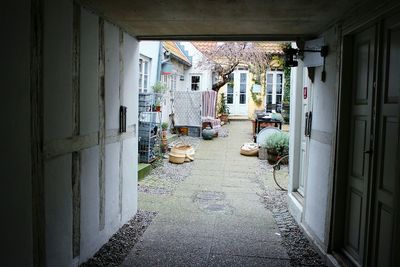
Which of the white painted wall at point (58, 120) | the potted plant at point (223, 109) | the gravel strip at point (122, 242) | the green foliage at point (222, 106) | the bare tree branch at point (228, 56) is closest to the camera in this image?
the white painted wall at point (58, 120)

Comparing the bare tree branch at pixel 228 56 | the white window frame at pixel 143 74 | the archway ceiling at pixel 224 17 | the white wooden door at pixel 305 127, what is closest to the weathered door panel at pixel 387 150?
the archway ceiling at pixel 224 17

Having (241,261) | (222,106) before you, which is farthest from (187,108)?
(241,261)

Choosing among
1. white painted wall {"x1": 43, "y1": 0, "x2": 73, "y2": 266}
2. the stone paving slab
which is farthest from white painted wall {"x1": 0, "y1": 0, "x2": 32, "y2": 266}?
the stone paving slab

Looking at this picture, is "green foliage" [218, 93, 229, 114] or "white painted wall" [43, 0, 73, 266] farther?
"green foliage" [218, 93, 229, 114]

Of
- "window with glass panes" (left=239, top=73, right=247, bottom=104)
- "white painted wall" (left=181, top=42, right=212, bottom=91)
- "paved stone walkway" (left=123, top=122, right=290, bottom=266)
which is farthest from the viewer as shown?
"window with glass panes" (left=239, top=73, right=247, bottom=104)

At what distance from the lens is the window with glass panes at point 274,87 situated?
22156 mm

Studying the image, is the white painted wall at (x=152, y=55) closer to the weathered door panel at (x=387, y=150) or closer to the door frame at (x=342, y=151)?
the door frame at (x=342, y=151)

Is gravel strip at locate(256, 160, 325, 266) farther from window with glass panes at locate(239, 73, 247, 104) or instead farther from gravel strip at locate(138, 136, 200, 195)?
window with glass panes at locate(239, 73, 247, 104)

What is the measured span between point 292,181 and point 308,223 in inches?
57.7

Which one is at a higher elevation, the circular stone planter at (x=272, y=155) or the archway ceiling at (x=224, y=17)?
the archway ceiling at (x=224, y=17)

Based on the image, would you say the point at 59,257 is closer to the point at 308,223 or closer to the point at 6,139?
the point at 6,139

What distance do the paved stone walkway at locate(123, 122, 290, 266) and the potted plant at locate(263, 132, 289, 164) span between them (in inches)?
66.4

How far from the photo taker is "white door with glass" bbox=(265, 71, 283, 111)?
22.2 meters

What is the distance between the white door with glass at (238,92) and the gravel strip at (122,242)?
1784 centimetres
